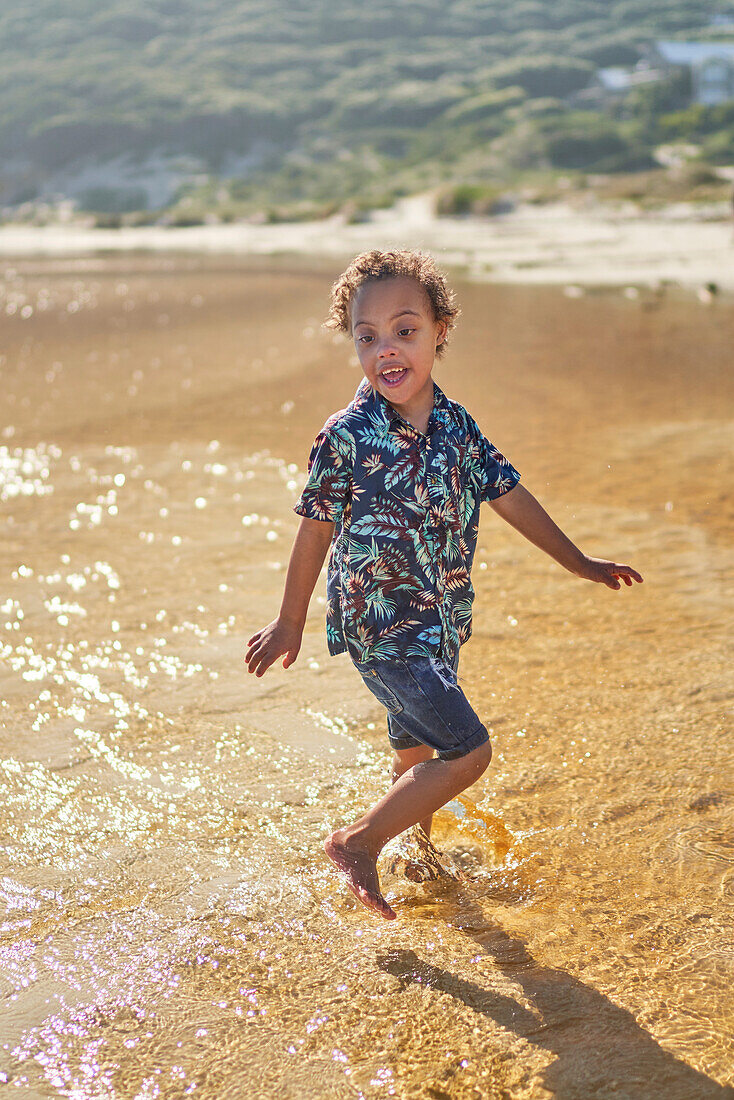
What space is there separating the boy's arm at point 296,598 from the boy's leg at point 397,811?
A: 35cm

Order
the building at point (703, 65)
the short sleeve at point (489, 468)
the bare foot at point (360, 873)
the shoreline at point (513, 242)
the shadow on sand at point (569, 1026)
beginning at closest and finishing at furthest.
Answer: the shadow on sand at point (569, 1026)
the bare foot at point (360, 873)
the short sleeve at point (489, 468)
the shoreline at point (513, 242)
the building at point (703, 65)

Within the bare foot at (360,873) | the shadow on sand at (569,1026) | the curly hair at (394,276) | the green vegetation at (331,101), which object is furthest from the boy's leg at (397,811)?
the green vegetation at (331,101)

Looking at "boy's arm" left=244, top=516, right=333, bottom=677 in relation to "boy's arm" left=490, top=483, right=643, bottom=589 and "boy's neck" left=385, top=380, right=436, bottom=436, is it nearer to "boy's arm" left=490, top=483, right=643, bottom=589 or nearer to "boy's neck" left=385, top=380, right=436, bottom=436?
"boy's neck" left=385, top=380, right=436, bottom=436

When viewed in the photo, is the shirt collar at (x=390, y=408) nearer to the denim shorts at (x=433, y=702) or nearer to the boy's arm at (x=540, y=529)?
the boy's arm at (x=540, y=529)

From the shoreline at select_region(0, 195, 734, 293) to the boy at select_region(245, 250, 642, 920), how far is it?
8872 mm

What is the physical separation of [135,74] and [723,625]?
2499 inches

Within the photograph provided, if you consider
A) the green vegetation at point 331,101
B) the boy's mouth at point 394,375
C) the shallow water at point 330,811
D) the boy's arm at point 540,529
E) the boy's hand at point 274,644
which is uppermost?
the green vegetation at point 331,101

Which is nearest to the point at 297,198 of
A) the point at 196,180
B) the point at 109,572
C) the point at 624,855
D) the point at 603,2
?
the point at 196,180

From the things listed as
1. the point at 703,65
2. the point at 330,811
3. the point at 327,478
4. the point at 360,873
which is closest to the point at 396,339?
the point at 327,478

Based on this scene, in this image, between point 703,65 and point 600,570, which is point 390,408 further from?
point 703,65

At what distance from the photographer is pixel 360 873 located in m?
2.03

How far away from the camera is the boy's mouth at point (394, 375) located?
213cm

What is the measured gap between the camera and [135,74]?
59188 millimetres

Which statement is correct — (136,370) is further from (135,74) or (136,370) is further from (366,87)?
(135,74)
